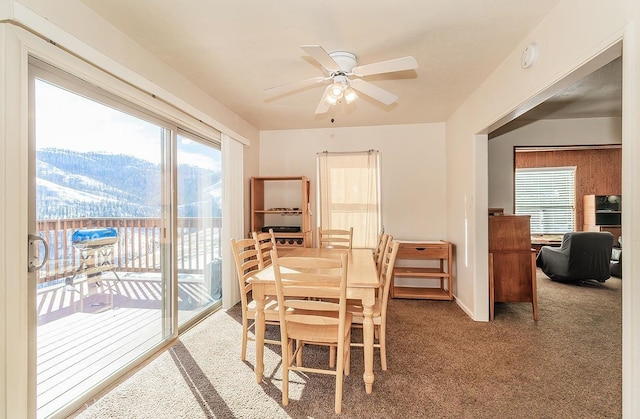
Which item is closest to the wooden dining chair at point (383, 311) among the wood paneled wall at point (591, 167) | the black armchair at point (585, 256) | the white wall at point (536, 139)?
the white wall at point (536, 139)

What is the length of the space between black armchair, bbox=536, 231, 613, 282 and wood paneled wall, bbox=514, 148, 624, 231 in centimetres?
249

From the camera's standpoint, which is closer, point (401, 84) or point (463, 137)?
point (401, 84)

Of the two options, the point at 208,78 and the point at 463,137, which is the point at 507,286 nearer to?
the point at 463,137

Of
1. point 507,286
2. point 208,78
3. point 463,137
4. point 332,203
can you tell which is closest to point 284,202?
point 332,203

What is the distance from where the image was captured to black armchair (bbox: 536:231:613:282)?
159 inches

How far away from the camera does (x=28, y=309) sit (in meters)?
1.42

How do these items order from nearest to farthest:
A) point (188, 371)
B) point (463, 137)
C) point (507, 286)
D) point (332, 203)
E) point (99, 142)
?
point (99, 142) → point (188, 371) → point (507, 286) → point (463, 137) → point (332, 203)

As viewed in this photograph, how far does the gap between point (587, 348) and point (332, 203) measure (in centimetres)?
304

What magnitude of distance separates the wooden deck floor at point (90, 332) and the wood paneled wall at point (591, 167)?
7.15 metres

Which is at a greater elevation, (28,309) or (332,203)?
(332,203)

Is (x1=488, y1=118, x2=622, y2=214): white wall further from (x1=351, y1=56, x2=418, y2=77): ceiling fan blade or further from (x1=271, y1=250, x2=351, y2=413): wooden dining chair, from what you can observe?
(x1=271, y1=250, x2=351, y2=413): wooden dining chair

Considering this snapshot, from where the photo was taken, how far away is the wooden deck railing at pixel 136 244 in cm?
164

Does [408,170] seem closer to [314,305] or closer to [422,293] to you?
[422,293]

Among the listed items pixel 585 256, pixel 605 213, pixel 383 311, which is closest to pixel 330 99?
pixel 383 311
